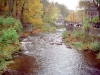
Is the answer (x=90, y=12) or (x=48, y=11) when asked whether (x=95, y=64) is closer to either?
(x=90, y=12)

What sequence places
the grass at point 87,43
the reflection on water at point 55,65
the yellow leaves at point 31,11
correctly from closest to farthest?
the reflection on water at point 55,65, the grass at point 87,43, the yellow leaves at point 31,11

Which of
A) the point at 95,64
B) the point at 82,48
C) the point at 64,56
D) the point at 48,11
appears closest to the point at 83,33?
the point at 82,48

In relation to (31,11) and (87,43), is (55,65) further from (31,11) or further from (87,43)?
(31,11)

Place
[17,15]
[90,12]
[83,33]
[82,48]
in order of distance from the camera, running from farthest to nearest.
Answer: [90,12] < [17,15] < [83,33] < [82,48]

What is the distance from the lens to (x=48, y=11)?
70.1 metres

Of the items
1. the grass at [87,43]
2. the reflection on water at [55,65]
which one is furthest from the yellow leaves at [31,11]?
the reflection on water at [55,65]

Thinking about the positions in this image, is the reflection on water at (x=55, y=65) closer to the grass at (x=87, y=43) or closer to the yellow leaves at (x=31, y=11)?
the grass at (x=87, y=43)

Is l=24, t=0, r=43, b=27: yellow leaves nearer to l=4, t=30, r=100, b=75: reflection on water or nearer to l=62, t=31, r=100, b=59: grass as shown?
l=62, t=31, r=100, b=59: grass

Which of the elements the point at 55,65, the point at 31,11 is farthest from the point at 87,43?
the point at 31,11

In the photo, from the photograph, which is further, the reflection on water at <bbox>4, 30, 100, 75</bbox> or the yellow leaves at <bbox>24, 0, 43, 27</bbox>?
the yellow leaves at <bbox>24, 0, 43, 27</bbox>

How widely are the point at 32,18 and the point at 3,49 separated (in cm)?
2507

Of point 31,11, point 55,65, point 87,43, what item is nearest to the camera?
point 55,65

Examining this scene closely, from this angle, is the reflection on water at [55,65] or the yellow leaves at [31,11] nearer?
the reflection on water at [55,65]

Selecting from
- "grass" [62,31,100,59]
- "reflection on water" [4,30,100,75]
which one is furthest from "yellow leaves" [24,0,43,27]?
"reflection on water" [4,30,100,75]
